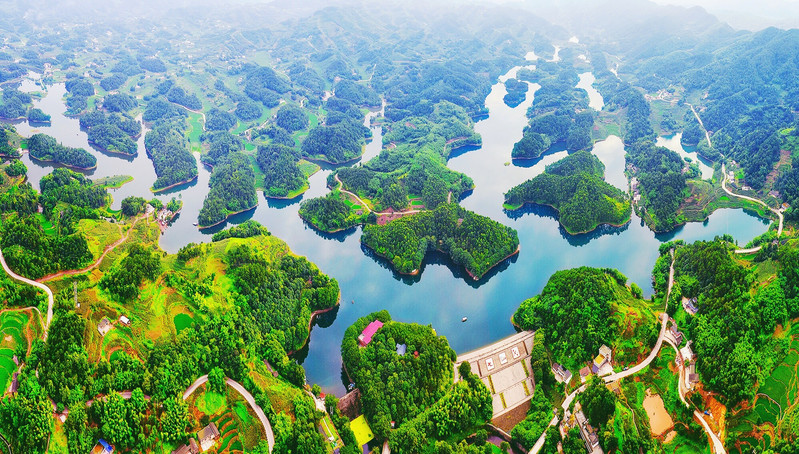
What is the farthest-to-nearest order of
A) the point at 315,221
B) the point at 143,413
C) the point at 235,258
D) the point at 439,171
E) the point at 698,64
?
the point at 698,64, the point at 439,171, the point at 315,221, the point at 235,258, the point at 143,413

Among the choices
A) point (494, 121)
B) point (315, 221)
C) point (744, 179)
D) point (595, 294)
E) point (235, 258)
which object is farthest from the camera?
point (494, 121)

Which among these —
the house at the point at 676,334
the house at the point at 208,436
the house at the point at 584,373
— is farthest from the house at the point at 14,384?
the house at the point at 676,334

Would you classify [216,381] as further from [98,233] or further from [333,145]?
[333,145]

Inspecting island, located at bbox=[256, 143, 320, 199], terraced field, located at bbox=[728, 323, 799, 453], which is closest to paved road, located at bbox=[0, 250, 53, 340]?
island, located at bbox=[256, 143, 320, 199]

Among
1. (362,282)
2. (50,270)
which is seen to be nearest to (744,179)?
(362,282)

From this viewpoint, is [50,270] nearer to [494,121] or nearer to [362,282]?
[362,282]

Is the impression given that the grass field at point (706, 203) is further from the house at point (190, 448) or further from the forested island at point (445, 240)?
the house at point (190, 448)
